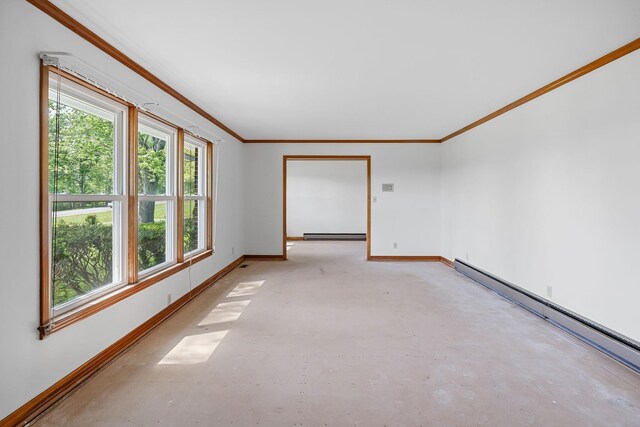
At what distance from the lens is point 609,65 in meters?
2.69

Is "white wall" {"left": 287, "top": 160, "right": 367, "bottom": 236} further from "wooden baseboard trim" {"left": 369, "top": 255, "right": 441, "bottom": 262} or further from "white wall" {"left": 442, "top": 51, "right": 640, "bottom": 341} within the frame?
"white wall" {"left": 442, "top": 51, "right": 640, "bottom": 341}

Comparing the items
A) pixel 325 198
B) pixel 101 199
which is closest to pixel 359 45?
pixel 101 199

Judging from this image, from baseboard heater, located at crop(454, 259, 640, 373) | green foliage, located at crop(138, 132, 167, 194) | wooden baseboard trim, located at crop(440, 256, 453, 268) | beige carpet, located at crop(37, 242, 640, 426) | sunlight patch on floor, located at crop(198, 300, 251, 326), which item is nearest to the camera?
beige carpet, located at crop(37, 242, 640, 426)

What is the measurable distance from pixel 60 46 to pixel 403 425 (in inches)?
120

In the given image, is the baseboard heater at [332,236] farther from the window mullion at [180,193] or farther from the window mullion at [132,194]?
the window mullion at [132,194]

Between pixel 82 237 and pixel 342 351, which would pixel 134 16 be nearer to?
pixel 82 237

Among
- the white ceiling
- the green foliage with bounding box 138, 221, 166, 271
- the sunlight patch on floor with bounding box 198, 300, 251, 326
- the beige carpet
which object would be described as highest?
the white ceiling

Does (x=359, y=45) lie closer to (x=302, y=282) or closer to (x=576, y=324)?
(x=576, y=324)

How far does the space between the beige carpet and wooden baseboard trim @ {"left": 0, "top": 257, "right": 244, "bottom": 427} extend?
63mm

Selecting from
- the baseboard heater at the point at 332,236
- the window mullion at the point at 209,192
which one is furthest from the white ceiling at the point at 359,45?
the baseboard heater at the point at 332,236

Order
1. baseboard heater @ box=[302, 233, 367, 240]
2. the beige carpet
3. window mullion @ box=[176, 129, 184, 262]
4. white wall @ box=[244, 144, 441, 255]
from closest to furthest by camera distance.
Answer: the beige carpet
window mullion @ box=[176, 129, 184, 262]
white wall @ box=[244, 144, 441, 255]
baseboard heater @ box=[302, 233, 367, 240]

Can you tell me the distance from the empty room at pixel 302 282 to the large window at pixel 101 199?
0.8 inches

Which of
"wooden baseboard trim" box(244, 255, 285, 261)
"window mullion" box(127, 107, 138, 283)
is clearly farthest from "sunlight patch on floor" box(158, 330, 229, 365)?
"wooden baseboard trim" box(244, 255, 285, 261)

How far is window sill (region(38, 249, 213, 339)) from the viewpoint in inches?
77.3
